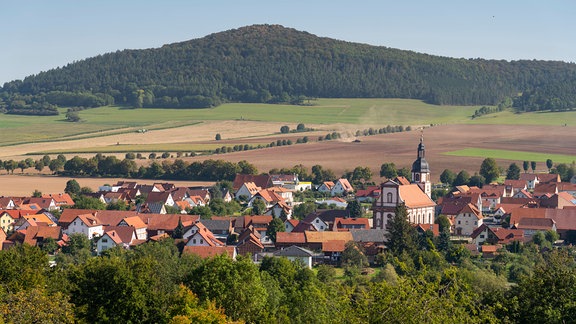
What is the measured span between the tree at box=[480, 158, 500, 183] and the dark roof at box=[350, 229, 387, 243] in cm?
3611

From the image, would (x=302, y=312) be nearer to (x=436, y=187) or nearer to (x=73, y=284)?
(x=73, y=284)

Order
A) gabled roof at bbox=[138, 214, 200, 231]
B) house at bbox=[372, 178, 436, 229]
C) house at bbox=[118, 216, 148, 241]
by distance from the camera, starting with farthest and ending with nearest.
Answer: house at bbox=[372, 178, 436, 229] < gabled roof at bbox=[138, 214, 200, 231] < house at bbox=[118, 216, 148, 241]

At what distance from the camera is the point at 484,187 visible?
102 m

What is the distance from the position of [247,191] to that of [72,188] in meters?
14.6

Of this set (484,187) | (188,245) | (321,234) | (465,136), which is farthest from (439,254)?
(465,136)

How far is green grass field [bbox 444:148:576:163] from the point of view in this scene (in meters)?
126

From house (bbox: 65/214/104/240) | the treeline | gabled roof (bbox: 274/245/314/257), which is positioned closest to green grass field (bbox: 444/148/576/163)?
house (bbox: 65/214/104/240)

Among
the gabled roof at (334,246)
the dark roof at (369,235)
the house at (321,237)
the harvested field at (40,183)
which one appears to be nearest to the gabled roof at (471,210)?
the dark roof at (369,235)

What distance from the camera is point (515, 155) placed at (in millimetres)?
128875

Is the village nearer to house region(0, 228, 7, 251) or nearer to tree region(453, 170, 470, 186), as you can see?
house region(0, 228, 7, 251)

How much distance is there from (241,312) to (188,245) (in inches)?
1262

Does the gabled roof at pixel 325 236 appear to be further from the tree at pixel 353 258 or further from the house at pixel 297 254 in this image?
the tree at pixel 353 258

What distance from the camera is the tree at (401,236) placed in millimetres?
69625

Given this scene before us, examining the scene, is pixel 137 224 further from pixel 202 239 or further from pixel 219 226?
pixel 202 239
